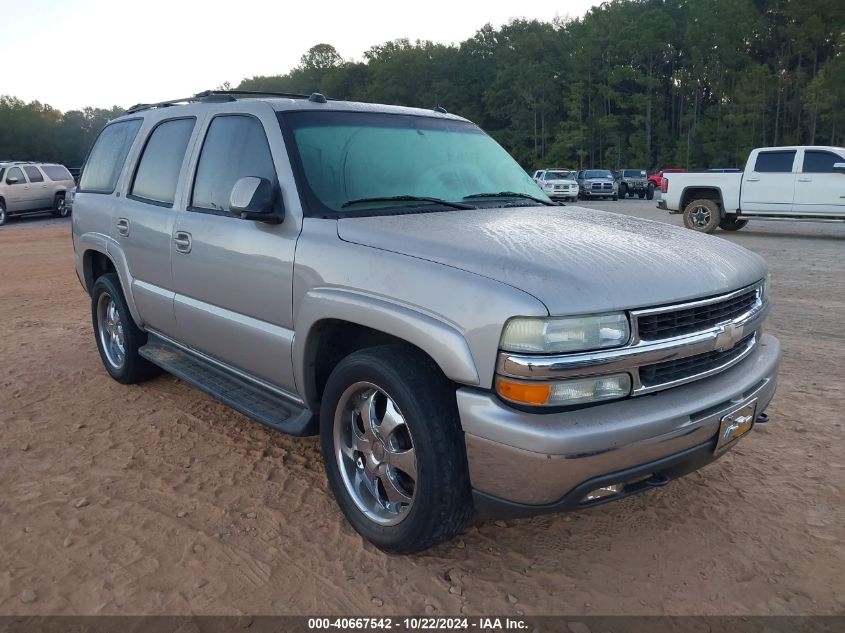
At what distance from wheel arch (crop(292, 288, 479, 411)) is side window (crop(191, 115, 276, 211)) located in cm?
80

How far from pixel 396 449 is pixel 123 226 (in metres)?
2.85

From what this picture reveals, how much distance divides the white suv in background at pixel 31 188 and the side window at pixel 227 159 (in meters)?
21.1

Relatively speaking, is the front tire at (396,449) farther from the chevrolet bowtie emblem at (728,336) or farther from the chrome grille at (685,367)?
the chevrolet bowtie emblem at (728,336)

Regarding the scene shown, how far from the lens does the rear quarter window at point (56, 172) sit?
2256 centimetres

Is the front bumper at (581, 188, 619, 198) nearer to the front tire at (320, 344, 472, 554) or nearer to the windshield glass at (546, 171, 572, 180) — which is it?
the windshield glass at (546, 171, 572, 180)

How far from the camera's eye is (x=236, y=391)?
3602mm

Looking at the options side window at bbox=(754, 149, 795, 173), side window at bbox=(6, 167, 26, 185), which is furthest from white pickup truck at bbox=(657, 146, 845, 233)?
side window at bbox=(6, 167, 26, 185)

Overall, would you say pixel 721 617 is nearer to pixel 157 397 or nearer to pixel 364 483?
pixel 364 483

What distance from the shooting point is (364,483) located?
302 cm

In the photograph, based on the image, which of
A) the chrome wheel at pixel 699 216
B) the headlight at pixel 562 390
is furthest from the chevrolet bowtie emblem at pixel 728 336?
the chrome wheel at pixel 699 216

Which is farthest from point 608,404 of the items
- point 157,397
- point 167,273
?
point 157,397

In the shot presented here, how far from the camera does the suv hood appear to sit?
234cm

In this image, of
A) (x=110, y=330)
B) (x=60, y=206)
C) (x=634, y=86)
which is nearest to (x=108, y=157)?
(x=110, y=330)

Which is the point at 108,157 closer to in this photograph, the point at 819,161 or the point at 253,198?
the point at 253,198
